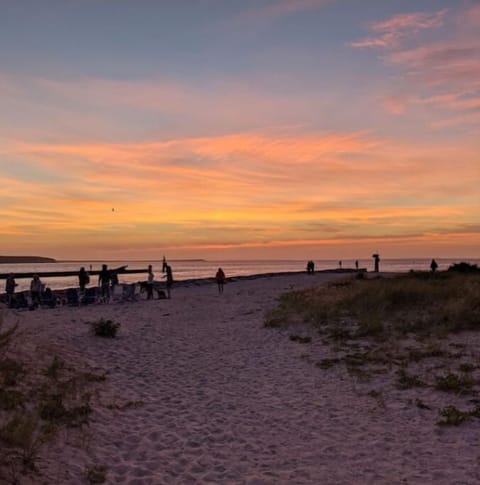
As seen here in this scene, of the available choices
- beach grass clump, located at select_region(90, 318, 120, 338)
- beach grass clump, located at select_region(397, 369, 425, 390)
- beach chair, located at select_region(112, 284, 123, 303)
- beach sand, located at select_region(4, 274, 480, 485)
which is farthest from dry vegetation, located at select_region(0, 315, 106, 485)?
beach chair, located at select_region(112, 284, 123, 303)

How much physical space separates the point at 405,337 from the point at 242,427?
27.3 ft

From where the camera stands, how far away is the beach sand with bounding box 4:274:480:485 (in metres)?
6.79

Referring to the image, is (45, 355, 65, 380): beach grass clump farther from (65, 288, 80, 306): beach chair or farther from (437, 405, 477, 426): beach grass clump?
(65, 288, 80, 306): beach chair

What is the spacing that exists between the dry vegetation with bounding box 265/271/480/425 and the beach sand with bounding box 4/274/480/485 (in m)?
0.52

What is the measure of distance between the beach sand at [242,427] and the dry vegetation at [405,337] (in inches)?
20.6

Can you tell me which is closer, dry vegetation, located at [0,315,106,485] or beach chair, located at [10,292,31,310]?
dry vegetation, located at [0,315,106,485]

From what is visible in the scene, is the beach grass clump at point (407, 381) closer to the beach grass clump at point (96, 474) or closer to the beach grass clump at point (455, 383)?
the beach grass clump at point (455, 383)

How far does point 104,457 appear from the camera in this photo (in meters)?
7.21

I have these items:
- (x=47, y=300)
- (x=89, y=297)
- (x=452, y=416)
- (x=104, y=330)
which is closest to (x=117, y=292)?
(x=89, y=297)

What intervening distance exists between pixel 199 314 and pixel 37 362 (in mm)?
13746

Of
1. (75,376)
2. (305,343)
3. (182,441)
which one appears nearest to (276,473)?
(182,441)

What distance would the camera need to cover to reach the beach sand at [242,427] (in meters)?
6.79

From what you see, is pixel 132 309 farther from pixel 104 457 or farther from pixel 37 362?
pixel 104 457

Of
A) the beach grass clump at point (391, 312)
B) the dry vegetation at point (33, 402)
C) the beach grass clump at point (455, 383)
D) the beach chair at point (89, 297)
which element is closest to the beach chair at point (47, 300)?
the beach chair at point (89, 297)
